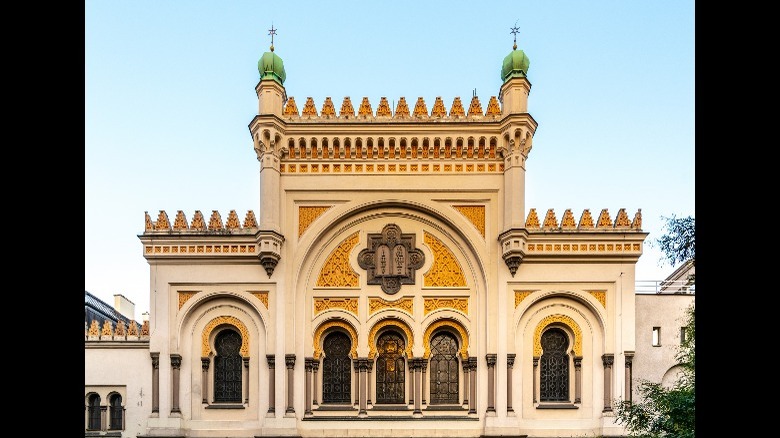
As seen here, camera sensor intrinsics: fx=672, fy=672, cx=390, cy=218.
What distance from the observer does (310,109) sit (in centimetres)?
1892

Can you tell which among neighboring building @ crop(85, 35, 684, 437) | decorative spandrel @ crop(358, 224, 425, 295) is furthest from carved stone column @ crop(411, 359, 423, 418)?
decorative spandrel @ crop(358, 224, 425, 295)

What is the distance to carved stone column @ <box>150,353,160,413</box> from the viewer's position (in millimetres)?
18000

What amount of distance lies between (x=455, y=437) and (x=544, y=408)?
2.47m

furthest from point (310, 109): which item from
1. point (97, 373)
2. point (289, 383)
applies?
point (97, 373)

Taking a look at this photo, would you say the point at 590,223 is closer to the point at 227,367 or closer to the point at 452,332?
the point at 452,332

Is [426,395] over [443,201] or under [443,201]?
under

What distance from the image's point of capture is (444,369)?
60.2 ft

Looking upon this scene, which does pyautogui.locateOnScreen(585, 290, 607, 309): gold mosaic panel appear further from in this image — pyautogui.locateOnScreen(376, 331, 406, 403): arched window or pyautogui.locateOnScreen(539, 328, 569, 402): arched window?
pyautogui.locateOnScreen(376, 331, 406, 403): arched window

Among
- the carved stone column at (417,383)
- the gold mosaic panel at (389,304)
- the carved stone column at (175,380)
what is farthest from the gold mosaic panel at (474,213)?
the carved stone column at (175,380)

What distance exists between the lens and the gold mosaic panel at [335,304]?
18.3 metres

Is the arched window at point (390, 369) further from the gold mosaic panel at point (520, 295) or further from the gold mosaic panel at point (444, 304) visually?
the gold mosaic panel at point (520, 295)

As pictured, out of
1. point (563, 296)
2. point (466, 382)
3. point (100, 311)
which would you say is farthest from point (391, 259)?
point (100, 311)
